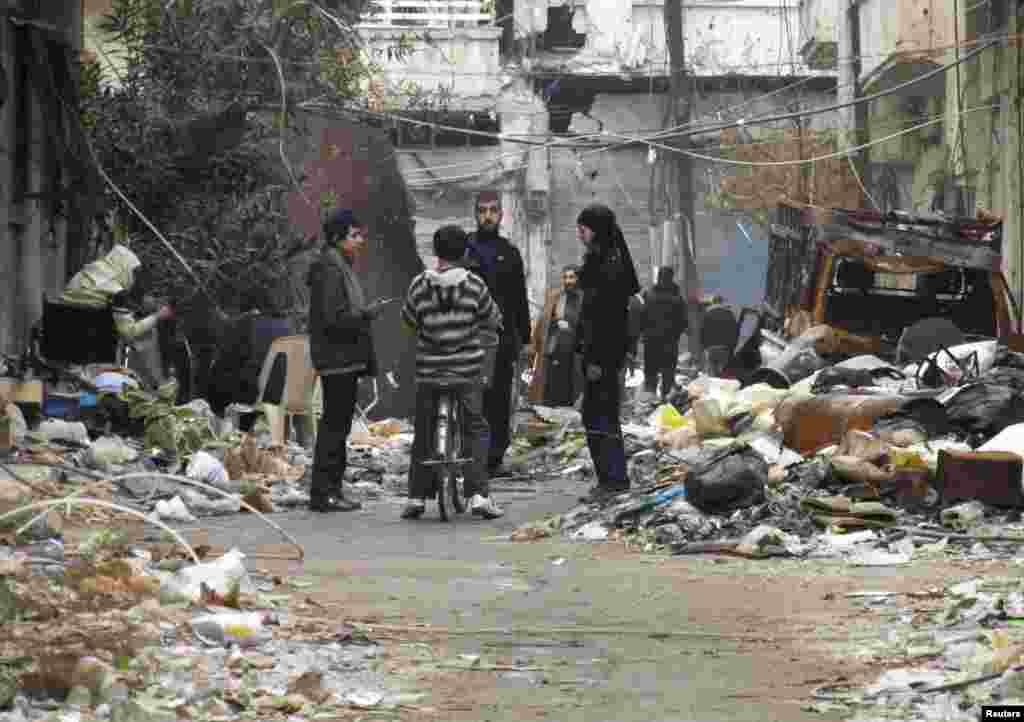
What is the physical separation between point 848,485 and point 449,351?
253 cm

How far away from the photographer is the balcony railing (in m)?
43.8

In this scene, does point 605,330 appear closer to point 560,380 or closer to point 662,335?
point 560,380

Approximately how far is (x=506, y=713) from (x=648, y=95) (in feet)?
140

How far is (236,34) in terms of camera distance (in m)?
20.8

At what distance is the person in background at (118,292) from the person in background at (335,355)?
3.93 metres

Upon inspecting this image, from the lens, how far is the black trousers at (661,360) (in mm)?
28125

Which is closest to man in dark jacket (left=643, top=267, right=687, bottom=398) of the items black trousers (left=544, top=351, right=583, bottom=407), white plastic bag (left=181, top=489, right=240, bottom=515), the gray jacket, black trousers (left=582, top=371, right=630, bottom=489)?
black trousers (left=544, top=351, right=583, bottom=407)

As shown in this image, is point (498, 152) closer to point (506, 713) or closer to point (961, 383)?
point (961, 383)

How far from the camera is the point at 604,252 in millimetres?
13062

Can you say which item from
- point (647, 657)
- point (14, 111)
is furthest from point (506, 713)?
point (14, 111)

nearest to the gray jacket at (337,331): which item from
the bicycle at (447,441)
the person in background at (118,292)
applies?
the bicycle at (447,441)

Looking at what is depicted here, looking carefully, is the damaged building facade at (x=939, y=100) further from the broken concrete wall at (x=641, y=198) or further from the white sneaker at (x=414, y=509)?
the white sneaker at (x=414, y=509)

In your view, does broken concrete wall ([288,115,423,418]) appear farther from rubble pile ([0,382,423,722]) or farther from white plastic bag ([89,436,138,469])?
rubble pile ([0,382,423,722])

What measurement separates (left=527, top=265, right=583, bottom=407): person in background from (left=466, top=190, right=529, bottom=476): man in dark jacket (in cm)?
585
